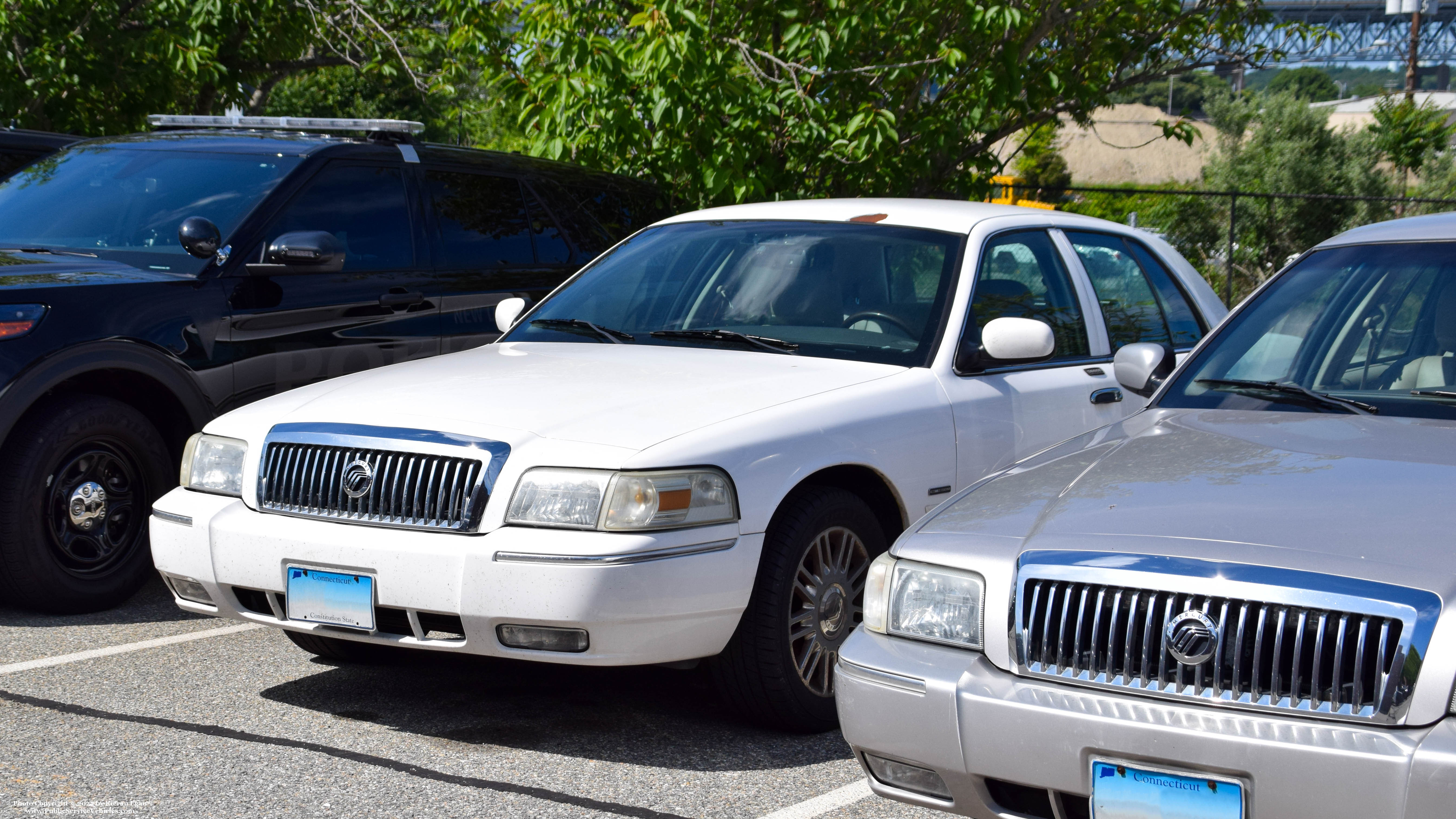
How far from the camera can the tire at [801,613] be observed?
13.5 feet

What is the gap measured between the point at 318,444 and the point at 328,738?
85cm

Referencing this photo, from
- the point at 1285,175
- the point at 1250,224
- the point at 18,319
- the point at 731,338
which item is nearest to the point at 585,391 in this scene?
the point at 731,338

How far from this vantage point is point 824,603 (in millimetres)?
4332

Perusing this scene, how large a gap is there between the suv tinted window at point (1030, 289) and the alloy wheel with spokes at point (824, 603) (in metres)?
1.04

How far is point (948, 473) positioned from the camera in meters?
4.73

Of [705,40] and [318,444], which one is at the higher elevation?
[705,40]

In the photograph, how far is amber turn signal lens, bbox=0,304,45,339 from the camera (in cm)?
524

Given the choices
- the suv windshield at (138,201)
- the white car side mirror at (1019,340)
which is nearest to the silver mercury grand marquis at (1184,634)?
the white car side mirror at (1019,340)

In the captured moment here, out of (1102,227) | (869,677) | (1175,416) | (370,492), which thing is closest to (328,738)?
(370,492)

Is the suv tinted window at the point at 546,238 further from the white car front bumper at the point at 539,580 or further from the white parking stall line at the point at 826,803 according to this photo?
the white parking stall line at the point at 826,803

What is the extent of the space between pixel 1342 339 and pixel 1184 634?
5.94ft

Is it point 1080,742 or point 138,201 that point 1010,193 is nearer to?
point 138,201

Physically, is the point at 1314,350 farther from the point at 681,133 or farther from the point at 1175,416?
the point at 681,133

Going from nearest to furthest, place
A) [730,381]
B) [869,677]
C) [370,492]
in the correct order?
1. [869,677]
2. [370,492]
3. [730,381]
